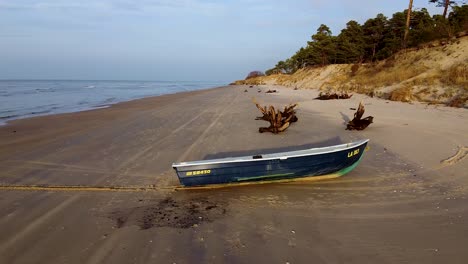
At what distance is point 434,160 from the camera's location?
8.05 m

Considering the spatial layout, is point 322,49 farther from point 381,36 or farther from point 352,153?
point 352,153

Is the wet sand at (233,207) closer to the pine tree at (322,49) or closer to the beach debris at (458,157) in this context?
the beach debris at (458,157)

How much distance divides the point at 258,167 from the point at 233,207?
3.00 feet

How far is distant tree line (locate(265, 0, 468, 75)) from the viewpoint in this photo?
99.0 ft

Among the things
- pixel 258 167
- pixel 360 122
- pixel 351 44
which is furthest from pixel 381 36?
pixel 258 167

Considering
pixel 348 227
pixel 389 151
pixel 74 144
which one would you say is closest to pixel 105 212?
pixel 348 227

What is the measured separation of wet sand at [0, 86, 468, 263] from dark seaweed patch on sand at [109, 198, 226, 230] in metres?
0.03

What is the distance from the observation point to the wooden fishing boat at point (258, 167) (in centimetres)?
635

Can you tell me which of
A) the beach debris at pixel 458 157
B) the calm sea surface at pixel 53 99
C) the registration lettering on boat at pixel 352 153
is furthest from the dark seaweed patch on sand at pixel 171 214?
the calm sea surface at pixel 53 99

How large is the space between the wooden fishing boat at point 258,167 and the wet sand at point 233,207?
10.7 inches

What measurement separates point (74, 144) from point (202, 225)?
7.58 metres

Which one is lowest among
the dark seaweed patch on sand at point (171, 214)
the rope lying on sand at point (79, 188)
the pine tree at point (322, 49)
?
the rope lying on sand at point (79, 188)

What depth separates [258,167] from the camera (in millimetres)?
6371

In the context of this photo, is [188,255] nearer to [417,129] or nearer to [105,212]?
[105,212]
